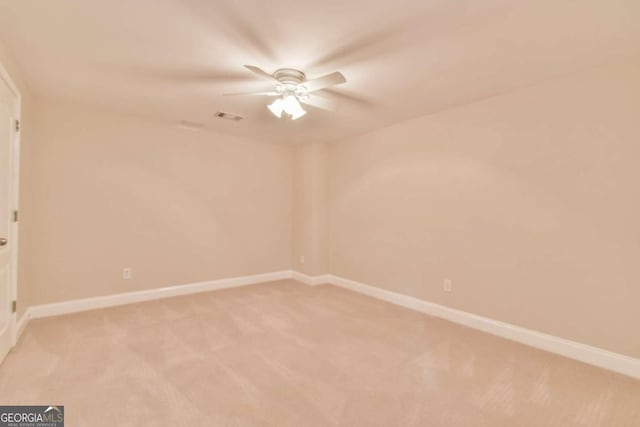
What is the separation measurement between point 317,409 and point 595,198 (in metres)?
2.60

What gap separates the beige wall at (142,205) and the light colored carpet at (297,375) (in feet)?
2.11

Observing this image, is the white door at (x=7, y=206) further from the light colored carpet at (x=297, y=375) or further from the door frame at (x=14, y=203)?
the light colored carpet at (x=297, y=375)

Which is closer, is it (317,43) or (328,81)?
(317,43)

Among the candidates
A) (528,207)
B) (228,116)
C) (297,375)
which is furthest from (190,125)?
(528,207)

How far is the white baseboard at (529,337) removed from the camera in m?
2.30

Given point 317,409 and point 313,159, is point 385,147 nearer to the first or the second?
point 313,159

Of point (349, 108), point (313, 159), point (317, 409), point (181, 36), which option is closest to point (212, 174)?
point (313, 159)

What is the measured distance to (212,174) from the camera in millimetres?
4449

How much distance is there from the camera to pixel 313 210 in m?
4.92

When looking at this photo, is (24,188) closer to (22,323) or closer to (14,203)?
(14,203)

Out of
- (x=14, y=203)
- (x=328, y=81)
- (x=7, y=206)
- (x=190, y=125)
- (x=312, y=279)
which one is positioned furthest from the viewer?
(x=312, y=279)

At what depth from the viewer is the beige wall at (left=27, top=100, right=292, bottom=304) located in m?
3.34

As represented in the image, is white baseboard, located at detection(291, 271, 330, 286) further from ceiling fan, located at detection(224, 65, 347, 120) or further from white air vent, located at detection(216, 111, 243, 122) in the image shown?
ceiling fan, located at detection(224, 65, 347, 120)

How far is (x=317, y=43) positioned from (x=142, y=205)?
3.03 meters
